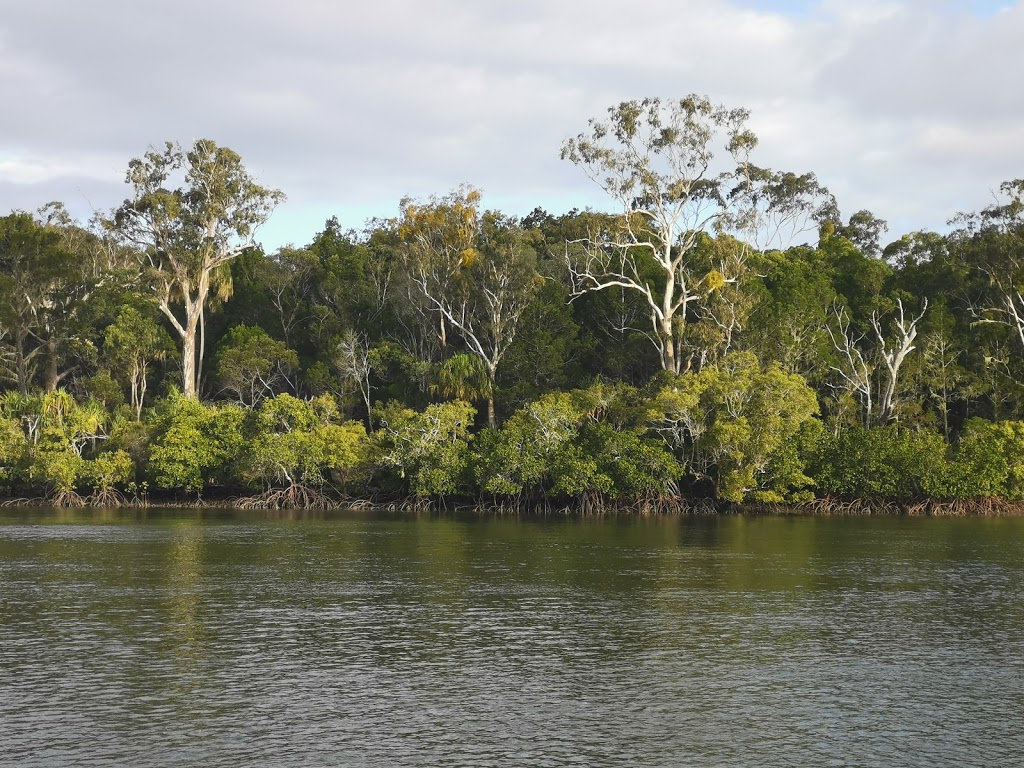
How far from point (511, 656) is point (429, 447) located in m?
37.3

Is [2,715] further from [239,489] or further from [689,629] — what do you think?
[239,489]

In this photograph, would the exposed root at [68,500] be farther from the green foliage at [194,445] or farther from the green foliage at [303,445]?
the green foliage at [303,445]

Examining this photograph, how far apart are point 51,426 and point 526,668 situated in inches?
1916

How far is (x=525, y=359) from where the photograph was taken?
65.9m

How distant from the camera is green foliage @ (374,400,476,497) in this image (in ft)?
189

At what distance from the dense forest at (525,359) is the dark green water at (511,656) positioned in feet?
57.8

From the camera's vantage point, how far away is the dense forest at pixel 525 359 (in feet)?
182

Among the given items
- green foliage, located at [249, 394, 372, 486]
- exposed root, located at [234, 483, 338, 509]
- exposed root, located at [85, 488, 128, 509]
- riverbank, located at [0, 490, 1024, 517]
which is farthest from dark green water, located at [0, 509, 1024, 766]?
exposed root, located at [85, 488, 128, 509]

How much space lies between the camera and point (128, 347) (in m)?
70.0

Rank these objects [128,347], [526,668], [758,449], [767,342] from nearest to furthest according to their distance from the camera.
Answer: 1. [526,668]
2. [758,449]
3. [767,342]
4. [128,347]

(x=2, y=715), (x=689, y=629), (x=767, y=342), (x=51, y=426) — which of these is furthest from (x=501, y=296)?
(x=2, y=715)

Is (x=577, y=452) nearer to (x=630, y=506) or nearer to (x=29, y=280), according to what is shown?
(x=630, y=506)

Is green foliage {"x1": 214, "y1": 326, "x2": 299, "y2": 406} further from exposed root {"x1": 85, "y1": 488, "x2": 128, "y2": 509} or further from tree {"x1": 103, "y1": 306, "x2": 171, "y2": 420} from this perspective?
exposed root {"x1": 85, "y1": 488, "x2": 128, "y2": 509}

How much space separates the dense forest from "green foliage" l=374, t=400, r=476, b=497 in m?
0.18
